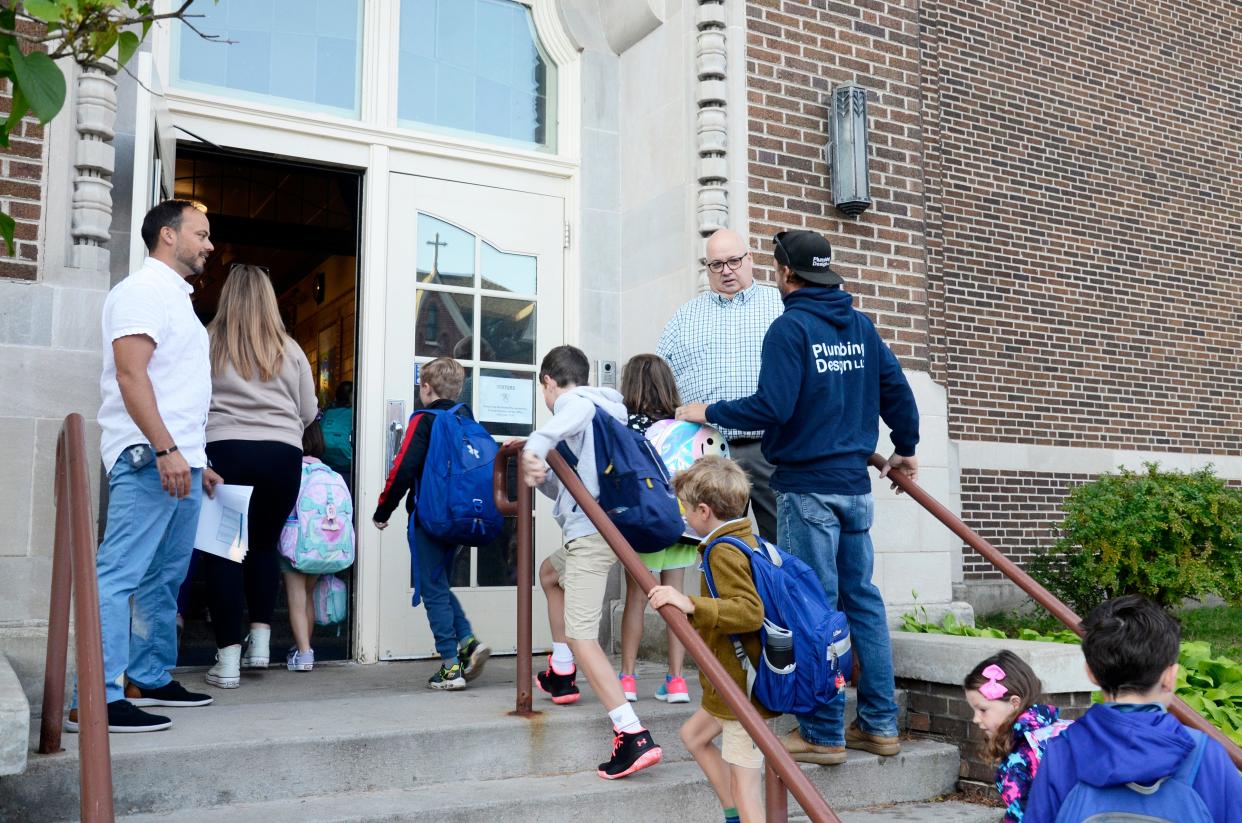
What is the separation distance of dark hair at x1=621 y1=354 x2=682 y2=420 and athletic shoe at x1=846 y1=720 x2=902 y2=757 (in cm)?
147

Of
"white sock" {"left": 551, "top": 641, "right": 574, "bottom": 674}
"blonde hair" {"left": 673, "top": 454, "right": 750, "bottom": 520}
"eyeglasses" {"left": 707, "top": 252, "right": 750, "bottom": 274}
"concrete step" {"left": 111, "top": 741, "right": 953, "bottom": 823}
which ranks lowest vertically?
"concrete step" {"left": 111, "top": 741, "right": 953, "bottom": 823}

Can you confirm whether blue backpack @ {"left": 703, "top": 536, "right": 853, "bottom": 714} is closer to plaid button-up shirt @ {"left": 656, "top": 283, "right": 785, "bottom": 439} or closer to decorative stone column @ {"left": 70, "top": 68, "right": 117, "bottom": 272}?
plaid button-up shirt @ {"left": 656, "top": 283, "right": 785, "bottom": 439}

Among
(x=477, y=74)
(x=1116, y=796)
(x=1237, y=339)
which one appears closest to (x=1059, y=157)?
(x=1237, y=339)

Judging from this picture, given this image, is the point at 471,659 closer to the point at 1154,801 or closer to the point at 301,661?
the point at 301,661

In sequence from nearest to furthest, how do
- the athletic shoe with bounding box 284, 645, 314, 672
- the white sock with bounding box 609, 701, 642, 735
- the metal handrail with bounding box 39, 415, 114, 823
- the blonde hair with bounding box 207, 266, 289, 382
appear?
the metal handrail with bounding box 39, 415, 114, 823
the white sock with bounding box 609, 701, 642, 735
the blonde hair with bounding box 207, 266, 289, 382
the athletic shoe with bounding box 284, 645, 314, 672

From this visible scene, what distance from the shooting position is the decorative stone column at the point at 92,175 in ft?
15.6

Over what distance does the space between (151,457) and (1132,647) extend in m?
3.12

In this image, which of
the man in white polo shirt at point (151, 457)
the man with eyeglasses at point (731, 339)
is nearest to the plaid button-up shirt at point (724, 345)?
the man with eyeglasses at point (731, 339)

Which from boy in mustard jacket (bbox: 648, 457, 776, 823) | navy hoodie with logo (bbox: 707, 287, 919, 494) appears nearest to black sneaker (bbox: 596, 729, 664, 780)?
boy in mustard jacket (bbox: 648, 457, 776, 823)

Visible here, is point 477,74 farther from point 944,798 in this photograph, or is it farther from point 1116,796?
point 1116,796

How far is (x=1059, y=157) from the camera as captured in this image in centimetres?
1078

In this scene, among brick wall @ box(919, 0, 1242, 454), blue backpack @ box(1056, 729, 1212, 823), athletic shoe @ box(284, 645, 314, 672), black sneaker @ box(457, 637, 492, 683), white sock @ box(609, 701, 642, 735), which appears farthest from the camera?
brick wall @ box(919, 0, 1242, 454)

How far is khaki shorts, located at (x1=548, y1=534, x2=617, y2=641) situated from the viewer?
437 cm

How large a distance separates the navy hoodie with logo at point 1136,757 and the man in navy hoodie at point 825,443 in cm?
193
